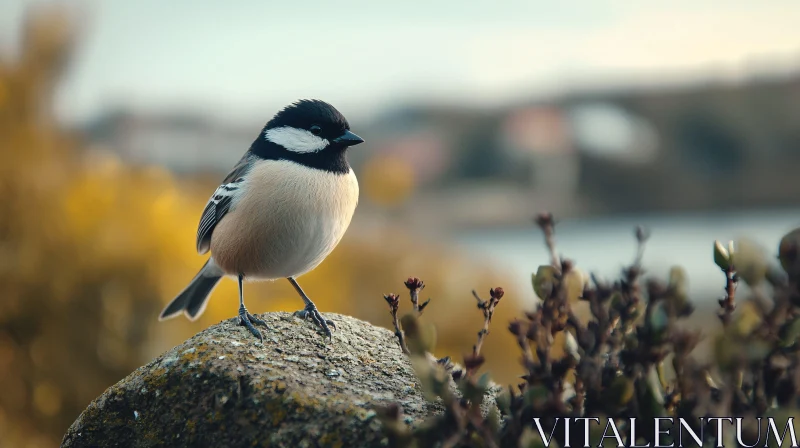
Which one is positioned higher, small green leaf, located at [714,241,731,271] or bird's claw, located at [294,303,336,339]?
small green leaf, located at [714,241,731,271]

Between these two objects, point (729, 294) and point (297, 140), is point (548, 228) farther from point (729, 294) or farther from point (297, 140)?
point (297, 140)

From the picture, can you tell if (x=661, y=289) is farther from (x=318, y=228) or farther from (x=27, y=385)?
(x=27, y=385)

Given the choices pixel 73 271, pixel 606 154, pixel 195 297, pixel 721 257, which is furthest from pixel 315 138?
pixel 606 154

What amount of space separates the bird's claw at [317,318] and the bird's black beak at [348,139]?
0.68 m

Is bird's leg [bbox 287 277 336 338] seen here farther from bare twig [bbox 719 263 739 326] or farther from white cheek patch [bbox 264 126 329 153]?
bare twig [bbox 719 263 739 326]

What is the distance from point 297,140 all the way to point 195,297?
42.2 inches

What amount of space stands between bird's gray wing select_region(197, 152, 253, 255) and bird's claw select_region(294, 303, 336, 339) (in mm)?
661

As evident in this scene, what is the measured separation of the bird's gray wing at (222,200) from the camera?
3.14 m

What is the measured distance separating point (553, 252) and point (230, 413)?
36.2 inches

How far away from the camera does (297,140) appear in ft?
10.0

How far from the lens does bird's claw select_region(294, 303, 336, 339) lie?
2.51m

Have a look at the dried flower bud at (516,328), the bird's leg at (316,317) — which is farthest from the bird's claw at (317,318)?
the dried flower bud at (516,328)

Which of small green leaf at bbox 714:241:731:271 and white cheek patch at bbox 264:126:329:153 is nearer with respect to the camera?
small green leaf at bbox 714:241:731:271

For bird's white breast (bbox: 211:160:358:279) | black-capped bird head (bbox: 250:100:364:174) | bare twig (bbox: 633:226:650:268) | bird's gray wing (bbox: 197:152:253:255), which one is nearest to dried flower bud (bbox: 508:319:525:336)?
bare twig (bbox: 633:226:650:268)
